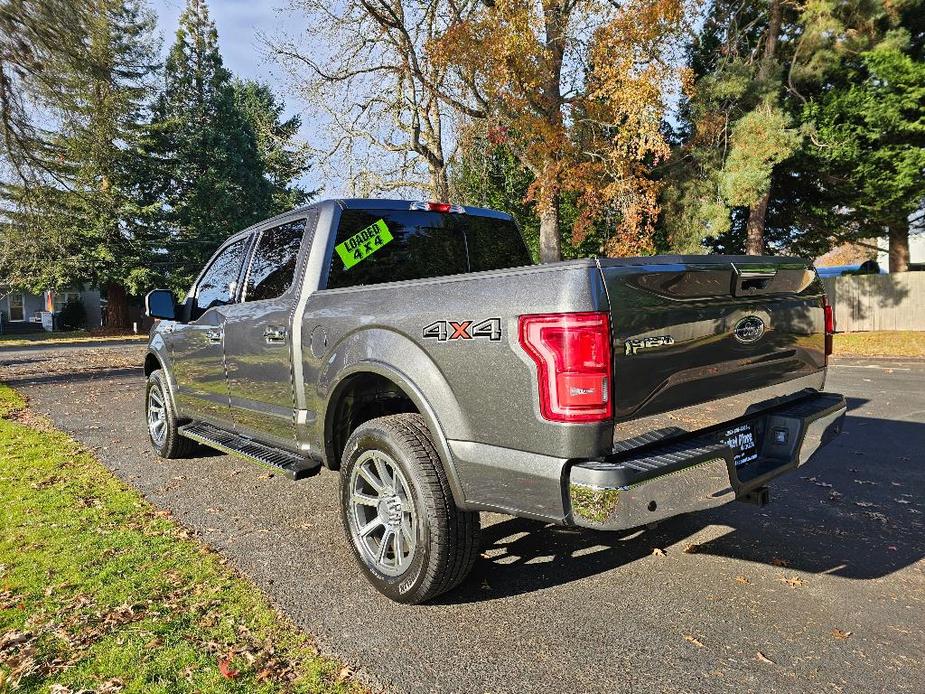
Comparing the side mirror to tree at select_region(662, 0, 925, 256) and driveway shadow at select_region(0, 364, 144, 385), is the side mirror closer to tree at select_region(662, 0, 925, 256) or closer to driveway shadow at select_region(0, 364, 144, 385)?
driveway shadow at select_region(0, 364, 144, 385)

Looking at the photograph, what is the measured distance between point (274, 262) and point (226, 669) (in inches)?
107

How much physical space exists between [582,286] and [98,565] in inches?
124

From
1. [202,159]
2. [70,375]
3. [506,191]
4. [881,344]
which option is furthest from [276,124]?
[881,344]

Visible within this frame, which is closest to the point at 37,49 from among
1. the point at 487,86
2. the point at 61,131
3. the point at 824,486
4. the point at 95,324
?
the point at 61,131

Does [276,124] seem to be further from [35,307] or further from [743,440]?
[743,440]

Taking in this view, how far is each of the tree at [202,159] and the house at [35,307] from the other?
982cm

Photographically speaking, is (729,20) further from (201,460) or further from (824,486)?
(201,460)

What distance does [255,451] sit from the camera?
433 centimetres

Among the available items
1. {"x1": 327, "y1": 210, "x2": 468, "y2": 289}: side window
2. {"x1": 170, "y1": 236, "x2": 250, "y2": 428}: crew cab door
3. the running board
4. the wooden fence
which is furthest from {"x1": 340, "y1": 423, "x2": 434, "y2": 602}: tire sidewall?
the wooden fence

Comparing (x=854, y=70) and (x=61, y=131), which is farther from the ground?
(x=854, y=70)

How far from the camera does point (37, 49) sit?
1242 cm

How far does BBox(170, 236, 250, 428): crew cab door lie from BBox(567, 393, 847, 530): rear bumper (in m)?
3.34

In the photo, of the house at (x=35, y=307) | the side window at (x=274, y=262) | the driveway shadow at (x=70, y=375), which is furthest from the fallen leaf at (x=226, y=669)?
the house at (x=35, y=307)

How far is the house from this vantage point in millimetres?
36781
